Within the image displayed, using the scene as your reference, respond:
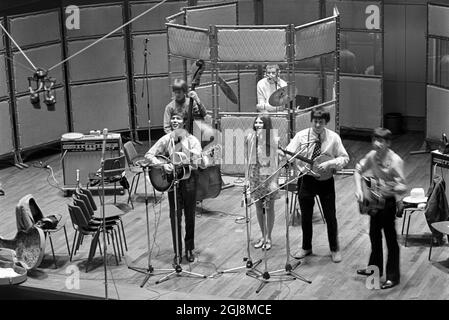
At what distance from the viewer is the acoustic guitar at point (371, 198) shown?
10.1 metres

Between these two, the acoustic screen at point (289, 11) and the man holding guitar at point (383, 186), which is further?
the acoustic screen at point (289, 11)

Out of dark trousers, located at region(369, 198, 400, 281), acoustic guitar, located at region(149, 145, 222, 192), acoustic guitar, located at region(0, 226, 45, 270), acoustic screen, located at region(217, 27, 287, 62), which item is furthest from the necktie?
acoustic guitar, located at region(0, 226, 45, 270)

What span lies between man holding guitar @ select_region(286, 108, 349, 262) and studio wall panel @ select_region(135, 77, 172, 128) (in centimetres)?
569

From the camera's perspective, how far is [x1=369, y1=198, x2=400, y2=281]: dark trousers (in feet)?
33.6

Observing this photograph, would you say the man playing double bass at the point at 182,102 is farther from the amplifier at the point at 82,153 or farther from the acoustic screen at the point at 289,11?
the acoustic screen at the point at 289,11

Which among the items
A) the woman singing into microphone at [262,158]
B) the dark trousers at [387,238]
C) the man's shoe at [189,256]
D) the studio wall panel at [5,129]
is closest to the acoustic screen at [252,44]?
the woman singing into microphone at [262,158]

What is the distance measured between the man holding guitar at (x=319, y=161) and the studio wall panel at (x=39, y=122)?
549 centimetres

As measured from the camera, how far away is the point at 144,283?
10820 mm

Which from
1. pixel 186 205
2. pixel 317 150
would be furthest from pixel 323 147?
pixel 186 205

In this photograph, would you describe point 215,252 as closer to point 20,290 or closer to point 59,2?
point 20,290

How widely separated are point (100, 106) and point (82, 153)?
7.53 feet

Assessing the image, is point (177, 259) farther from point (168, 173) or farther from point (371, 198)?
point (371, 198)

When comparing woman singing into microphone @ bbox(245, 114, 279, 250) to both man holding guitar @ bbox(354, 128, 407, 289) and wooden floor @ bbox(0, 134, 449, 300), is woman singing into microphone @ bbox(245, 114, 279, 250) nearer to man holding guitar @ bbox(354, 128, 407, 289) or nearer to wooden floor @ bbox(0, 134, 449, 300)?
wooden floor @ bbox(0, 134, 449, 300)

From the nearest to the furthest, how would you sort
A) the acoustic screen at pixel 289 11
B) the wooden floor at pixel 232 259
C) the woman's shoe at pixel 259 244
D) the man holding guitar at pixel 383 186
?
the man holding guitar at pixel 383 186 < the wooden floor at pixel 232 259 < the woman's shoe at pixel 259 244 < the acoustic screen at pixel 289 11
